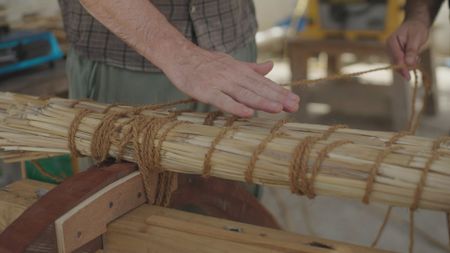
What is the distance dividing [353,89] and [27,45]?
217 centimetres

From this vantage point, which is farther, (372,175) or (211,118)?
(211,118)

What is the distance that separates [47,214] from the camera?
780 millimetres

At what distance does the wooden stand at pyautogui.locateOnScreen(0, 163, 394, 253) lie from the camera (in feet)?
2.51

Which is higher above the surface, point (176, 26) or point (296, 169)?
point (176, 26)

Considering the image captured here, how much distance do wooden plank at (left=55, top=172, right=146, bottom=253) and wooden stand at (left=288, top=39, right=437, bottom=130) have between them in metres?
2.44

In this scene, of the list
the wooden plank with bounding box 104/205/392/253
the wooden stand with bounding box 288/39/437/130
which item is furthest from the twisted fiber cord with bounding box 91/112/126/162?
the wooden stand with bounding box 288/39/437/130

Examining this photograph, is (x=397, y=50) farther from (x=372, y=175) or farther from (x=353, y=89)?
(x=353, y=89)

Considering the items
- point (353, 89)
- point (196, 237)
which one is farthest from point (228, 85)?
point (353, 89)

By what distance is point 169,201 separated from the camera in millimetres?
972

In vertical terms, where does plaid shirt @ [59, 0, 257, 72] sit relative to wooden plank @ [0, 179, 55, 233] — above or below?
above

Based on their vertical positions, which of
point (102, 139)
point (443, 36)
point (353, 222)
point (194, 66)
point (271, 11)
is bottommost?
point (353, 222)

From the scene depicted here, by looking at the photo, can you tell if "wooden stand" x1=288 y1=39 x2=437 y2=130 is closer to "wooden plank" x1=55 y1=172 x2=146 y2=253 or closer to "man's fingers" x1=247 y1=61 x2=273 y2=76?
"man's fingers" x1=247 y1=61 x2=273 y2=76

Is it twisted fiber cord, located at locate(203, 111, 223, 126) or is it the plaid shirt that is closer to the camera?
twisted fiber cord, located at locate(203, 111, 223, 126)

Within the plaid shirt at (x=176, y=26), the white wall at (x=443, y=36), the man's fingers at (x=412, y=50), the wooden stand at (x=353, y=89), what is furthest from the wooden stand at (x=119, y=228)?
the white wall at (x=443, y=36)
